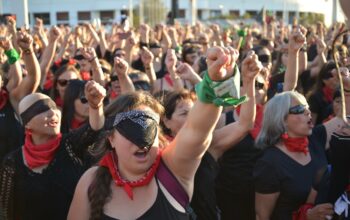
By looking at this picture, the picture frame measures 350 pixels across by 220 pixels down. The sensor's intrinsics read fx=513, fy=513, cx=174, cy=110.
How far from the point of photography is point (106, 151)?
110 inches

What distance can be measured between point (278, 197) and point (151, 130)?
1491 millimetres

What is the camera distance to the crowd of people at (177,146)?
238 cm

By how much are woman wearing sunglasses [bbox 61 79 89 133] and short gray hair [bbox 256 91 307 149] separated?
166cm

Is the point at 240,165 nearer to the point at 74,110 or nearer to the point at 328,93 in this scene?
the point at 74,110

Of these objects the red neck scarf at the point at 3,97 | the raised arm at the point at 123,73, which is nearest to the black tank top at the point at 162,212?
the raised arm at the point at 123,73

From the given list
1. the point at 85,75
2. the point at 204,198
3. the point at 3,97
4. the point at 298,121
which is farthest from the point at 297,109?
the point at 85,75

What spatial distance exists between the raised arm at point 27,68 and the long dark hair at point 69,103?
340 millimetres

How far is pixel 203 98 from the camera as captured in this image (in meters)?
2.05

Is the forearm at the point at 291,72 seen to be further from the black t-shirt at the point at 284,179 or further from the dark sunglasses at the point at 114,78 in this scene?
the dark sunglasses at the point at 114,78

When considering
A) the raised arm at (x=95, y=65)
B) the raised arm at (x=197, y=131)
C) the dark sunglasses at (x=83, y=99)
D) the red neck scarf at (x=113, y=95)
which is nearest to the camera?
the raised arm at (x=197, y=131)

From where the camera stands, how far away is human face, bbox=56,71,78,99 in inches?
218

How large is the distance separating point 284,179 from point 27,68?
7.90 feet

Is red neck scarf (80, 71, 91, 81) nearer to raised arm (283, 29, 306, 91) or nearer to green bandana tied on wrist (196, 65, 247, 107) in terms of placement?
raised arm (283, 29, 306, 91)

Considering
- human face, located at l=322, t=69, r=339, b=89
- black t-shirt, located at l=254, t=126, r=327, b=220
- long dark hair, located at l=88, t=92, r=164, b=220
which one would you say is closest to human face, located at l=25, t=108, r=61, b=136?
long dark hair, located at l=88, t=92, r=164, b=220
